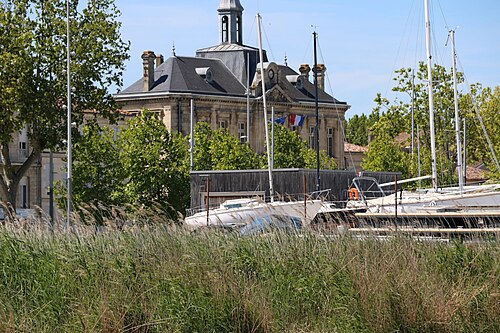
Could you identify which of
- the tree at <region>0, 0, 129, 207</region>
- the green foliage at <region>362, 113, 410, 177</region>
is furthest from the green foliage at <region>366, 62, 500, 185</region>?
the tree at <region>0, 0, 129, 207</region>

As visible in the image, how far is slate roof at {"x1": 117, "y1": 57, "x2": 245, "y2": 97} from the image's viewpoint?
10988 cm

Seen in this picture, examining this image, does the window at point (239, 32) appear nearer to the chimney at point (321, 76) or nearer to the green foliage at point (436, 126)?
the chimney at point (321, 76)

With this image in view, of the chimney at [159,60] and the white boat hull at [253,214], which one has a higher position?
the chimney at [159,60]

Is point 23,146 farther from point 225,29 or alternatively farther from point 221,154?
point 225,29

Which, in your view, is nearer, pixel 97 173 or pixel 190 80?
pixel 97 173

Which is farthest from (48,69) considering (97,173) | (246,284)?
(246,284)

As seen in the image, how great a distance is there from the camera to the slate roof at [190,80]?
360 ft

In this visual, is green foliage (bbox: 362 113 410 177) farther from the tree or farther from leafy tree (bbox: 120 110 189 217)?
the tree

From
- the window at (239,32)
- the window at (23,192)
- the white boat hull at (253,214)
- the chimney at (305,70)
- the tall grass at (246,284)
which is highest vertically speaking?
Answer: the window at (239,32)

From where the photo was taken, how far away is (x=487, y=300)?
715 inches

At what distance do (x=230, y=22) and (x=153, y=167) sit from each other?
6494cm

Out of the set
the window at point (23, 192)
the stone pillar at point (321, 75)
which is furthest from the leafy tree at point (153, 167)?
the stone pillar at point (321, 75)

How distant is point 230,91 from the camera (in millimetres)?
115938

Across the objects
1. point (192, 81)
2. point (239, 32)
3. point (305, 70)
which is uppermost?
point (239, 32)
